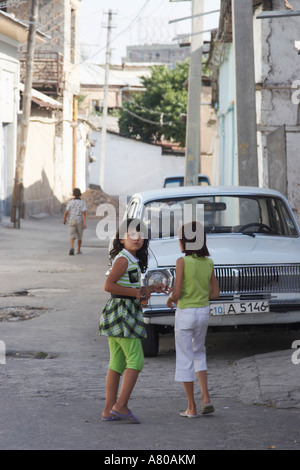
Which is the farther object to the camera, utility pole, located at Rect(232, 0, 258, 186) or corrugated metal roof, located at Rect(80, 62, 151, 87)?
corrugated metal roof, located at Rect(80, 62, 151, 87)

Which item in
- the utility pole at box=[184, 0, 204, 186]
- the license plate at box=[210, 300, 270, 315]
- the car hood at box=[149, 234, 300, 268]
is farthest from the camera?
the utility pole at box=[184, 0, 204, 186]

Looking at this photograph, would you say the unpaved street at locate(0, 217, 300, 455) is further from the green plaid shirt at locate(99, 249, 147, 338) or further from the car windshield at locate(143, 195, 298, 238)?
the car windshield at locate(143, 195, 298, 238)

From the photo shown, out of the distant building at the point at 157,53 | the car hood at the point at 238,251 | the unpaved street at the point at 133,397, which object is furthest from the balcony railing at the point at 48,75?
the distant building at the point at 157,53

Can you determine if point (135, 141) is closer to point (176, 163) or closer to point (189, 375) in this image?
point (176, 163)

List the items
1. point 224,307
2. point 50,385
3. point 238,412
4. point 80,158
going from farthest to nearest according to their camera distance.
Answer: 1. point 80,158
2. point 224,307
3. point 50,385
4. point 238,412

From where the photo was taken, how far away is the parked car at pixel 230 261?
7.54 metres

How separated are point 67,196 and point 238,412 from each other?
114ft

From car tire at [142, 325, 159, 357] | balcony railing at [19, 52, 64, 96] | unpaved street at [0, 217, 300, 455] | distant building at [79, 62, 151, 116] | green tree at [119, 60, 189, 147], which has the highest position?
distant building at [79, 62, 151, 116]

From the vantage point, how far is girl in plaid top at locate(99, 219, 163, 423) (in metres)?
5.49

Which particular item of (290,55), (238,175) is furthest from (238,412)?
(290,55)

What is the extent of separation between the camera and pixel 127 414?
18.0 ft

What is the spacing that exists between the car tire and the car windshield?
1245 millimetres

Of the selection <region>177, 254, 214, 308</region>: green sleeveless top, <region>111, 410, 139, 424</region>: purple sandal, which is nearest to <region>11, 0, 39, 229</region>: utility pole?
<region>177, 254, 214, 308</region>: green sleeveless top

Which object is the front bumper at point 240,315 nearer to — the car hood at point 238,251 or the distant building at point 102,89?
the car hood at point 238,251
